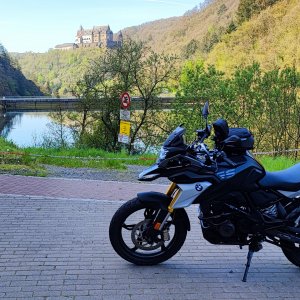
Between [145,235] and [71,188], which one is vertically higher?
[145,235]

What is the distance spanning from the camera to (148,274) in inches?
158

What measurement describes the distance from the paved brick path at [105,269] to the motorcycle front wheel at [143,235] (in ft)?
0.39

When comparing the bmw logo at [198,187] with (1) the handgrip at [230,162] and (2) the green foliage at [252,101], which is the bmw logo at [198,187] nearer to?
(1) the handgrip at [230,162]

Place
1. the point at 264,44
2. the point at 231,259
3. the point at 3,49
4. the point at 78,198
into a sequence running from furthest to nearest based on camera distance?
the point at 3,49 → the point at 264,44 → the point at 78,198 → the point at 231,259

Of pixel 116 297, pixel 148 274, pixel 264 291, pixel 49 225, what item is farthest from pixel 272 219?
pixel 49 225

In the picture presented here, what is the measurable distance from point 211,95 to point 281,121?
14.8 ft

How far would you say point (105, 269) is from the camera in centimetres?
405

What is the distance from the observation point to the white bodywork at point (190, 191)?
12.4 feet

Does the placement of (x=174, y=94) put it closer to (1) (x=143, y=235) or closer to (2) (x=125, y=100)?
(2) (x=125, y=100)

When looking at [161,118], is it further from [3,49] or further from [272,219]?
[3,49]

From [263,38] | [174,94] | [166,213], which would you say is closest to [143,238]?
[166,213]

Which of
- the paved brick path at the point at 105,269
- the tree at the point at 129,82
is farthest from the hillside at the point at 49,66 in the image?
the paved brick path at the point at 105,269

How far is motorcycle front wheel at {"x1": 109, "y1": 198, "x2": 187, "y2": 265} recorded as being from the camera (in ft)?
13.5

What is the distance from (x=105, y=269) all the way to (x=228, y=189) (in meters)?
1.39
